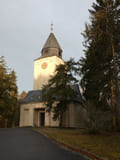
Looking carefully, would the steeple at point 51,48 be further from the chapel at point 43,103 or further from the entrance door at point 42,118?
the entrance door at point 42,118

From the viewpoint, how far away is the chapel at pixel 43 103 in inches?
1377

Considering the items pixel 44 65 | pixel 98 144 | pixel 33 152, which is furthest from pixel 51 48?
pixel 33 152

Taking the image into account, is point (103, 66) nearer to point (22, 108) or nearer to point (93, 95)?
point (93, 95)

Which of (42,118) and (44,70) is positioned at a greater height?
(44,70)

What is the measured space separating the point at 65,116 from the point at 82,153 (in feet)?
88.1

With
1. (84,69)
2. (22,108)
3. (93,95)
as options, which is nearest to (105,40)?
(84,69)

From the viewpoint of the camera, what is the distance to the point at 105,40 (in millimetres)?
17281

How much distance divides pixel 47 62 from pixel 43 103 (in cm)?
1308

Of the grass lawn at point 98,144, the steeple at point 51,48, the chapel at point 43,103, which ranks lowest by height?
the grass lawn at point 98,144

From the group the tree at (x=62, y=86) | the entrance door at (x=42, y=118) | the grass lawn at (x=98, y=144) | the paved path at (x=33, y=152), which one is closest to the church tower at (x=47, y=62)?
the entrance door at (x=42, y=118)

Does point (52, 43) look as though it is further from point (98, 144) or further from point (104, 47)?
point (98, 144)

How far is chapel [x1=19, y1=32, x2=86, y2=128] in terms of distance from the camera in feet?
115

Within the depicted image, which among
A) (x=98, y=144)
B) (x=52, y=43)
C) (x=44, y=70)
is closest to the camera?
(x=98, y=144)

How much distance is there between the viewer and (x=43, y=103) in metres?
35.6
